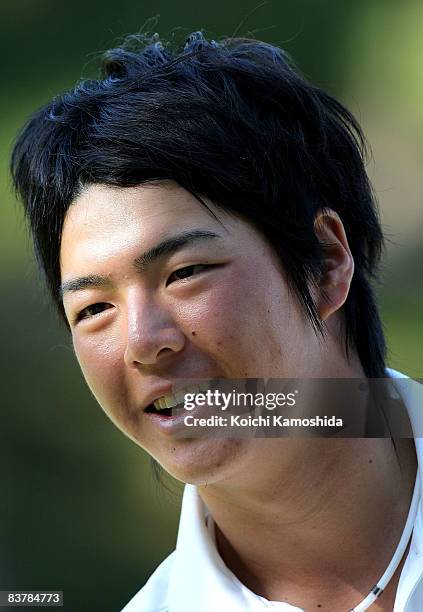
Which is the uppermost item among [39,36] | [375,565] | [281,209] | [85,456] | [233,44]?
[39,36]

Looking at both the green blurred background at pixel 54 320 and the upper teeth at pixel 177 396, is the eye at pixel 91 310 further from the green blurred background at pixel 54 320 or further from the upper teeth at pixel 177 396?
the green blurred background at pixel 54 320

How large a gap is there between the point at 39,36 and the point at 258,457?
1281 millimetres

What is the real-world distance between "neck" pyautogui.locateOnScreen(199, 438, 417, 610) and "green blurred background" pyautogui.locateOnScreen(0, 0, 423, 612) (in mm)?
725

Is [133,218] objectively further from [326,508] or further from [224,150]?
[326,508]

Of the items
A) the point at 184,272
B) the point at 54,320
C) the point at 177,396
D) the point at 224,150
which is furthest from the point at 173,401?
the point at 54,320

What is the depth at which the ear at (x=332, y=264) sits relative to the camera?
3.06 ft

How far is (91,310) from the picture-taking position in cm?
90

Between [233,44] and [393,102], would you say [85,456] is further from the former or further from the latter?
[233,44]

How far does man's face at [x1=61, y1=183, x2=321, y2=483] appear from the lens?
2.77 feet

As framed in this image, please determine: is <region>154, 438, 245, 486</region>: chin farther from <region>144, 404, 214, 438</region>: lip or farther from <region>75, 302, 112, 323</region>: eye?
<region>75, 302, 112, 323</region>: eye

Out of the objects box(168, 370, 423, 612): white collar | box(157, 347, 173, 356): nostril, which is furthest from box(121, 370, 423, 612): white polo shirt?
box(157, 347, 173, 356): nostril

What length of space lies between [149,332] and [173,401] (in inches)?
2.8

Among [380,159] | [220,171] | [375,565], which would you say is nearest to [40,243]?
[220,171]

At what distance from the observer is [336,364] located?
0.95 m
